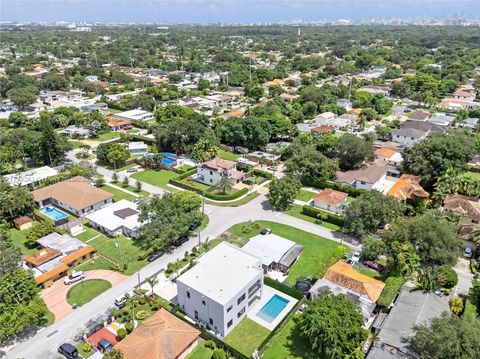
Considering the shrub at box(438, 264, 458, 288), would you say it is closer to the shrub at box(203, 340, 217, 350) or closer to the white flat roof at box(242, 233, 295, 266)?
the white flat roof at box(242, 233, 295, 266)

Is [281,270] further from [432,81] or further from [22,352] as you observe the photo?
[432,81]

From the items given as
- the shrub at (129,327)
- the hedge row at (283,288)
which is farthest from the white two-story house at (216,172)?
the shrub at (129,327)

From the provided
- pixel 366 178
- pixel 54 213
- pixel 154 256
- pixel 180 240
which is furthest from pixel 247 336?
pixel 366 178

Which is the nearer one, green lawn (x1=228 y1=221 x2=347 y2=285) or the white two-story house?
green lawn (x1=228 y1=221 x2=347 y2=285)

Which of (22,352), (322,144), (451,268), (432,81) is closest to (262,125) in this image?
(322,144)

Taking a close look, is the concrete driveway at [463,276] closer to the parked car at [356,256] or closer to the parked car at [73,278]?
the parked car at [356,256]

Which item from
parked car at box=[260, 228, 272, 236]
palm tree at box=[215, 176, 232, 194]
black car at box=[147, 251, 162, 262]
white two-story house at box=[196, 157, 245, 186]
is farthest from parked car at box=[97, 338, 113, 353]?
white two-story house at box=[196, 157, 245, 186]
